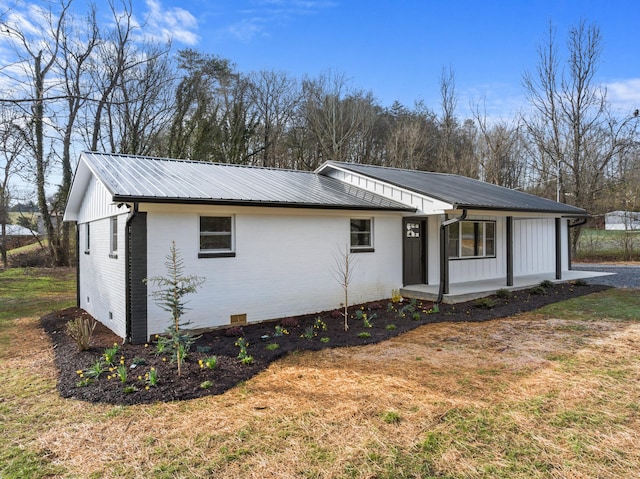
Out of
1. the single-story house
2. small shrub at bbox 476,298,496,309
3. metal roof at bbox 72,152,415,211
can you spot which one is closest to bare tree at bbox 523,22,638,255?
the single-story house

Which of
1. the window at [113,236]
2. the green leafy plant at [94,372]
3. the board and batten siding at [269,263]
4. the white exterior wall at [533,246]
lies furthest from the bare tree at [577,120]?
the green leafy plant at [94,372]

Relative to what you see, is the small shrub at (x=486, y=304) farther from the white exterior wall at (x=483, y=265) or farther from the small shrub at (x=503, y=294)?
the white exterior wall at (x=483, y=265)

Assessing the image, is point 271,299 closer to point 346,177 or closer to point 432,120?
point 346,177

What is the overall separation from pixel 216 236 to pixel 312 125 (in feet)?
64.9

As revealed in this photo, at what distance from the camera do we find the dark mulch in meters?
4.75

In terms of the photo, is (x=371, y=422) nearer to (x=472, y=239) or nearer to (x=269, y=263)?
(x=269, y=263)

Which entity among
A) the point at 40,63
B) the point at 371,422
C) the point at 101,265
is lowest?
the point at 371,422

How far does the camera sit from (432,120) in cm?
2888

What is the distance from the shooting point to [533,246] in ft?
47.4

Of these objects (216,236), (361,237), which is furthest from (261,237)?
(361,237)

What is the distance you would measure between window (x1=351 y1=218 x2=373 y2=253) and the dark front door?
3.70ft

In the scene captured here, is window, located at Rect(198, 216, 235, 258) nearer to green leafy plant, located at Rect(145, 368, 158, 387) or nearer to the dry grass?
the dry grass

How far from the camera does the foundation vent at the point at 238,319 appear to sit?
26.2 ft

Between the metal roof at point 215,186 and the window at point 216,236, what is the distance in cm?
54
